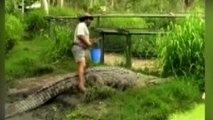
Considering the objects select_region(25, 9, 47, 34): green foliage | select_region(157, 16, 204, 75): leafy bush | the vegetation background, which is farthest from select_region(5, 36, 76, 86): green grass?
select_region(157, 16, 204, 75): leafy bush

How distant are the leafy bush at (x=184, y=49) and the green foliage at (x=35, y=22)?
7.48 meters

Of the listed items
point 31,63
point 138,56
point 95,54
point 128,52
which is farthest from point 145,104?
point 31,63

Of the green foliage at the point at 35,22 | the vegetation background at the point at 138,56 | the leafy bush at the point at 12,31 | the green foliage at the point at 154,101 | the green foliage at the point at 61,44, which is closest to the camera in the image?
the green foliage at the point at 154,101

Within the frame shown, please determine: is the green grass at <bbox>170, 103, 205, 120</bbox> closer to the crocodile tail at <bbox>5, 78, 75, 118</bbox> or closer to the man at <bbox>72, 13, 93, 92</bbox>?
the man at <bbox>72, 13, 93, 92</bbox>

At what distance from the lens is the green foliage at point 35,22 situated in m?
14.8

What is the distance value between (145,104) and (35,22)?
9.06m

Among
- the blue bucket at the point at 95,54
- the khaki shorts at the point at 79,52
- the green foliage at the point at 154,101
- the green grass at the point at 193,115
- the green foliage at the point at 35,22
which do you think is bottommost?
the green grass at the point at 193,115

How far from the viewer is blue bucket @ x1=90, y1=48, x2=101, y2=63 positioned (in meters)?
9.90

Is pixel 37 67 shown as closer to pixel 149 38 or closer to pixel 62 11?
pixel 149 38

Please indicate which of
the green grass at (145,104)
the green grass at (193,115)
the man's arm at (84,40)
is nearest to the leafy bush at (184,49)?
the green grass at (145,104)

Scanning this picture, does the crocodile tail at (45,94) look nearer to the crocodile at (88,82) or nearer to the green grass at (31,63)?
the crocodile at (88,82)

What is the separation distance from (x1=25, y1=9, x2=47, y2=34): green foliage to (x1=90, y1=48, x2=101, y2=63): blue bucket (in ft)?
16.2

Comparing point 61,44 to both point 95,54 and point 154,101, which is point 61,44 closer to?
point 95,54

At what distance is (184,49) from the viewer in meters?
7.39
